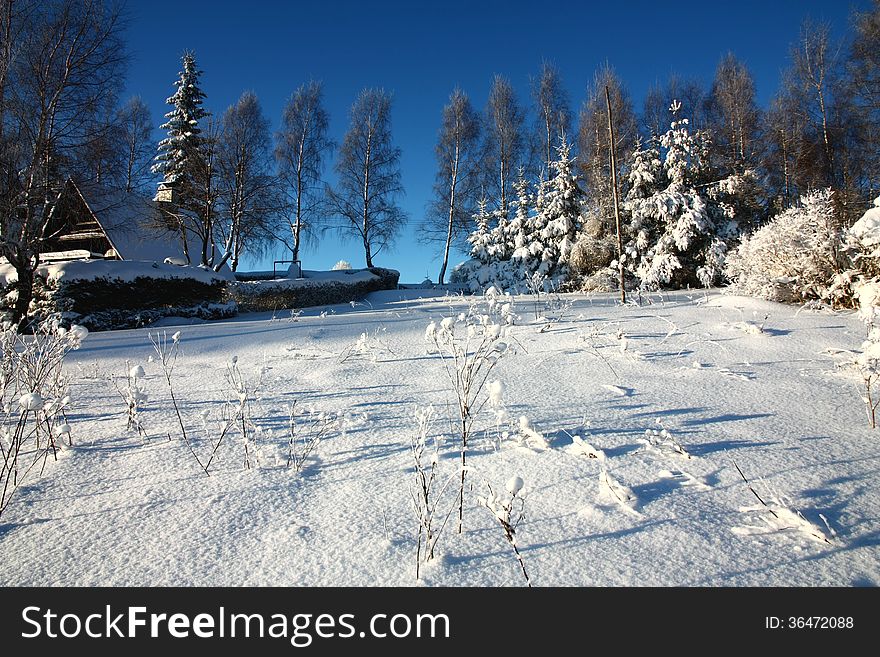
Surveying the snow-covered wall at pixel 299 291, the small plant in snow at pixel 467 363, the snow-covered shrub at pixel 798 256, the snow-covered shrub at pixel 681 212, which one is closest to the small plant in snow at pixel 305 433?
the small plant in snow at pixel 467 363

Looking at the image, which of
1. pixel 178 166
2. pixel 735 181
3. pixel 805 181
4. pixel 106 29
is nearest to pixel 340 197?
pixel 178 166

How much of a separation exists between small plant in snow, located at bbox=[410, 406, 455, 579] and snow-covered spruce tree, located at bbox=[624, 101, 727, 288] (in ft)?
44.4

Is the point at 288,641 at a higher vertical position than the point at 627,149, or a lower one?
lower

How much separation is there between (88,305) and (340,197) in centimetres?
1331

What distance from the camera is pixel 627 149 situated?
1852cm

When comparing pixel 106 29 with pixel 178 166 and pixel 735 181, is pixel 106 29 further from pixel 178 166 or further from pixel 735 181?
pixel 735 181

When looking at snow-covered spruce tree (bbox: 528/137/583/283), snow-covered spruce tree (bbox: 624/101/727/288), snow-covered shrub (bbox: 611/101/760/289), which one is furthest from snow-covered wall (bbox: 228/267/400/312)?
snow-covered spruce tree (bbox: 624/101/727/288)

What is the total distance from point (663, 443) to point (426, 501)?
1345 millimetres

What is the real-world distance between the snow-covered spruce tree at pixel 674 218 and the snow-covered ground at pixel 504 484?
35.7 ft

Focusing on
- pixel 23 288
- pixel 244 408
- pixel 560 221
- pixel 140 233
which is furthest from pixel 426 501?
pixel 140 233

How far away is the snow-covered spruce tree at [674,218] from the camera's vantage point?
13.3 metres

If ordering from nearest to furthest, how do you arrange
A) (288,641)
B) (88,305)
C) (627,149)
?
(288,641) < (88,305) < (627,149)

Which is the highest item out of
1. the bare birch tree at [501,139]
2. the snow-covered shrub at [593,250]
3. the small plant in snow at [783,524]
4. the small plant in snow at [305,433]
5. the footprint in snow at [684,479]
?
the bare birch tree at [501,139]

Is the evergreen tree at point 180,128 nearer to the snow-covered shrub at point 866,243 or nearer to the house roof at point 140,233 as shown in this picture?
the house roof at point 140,233
